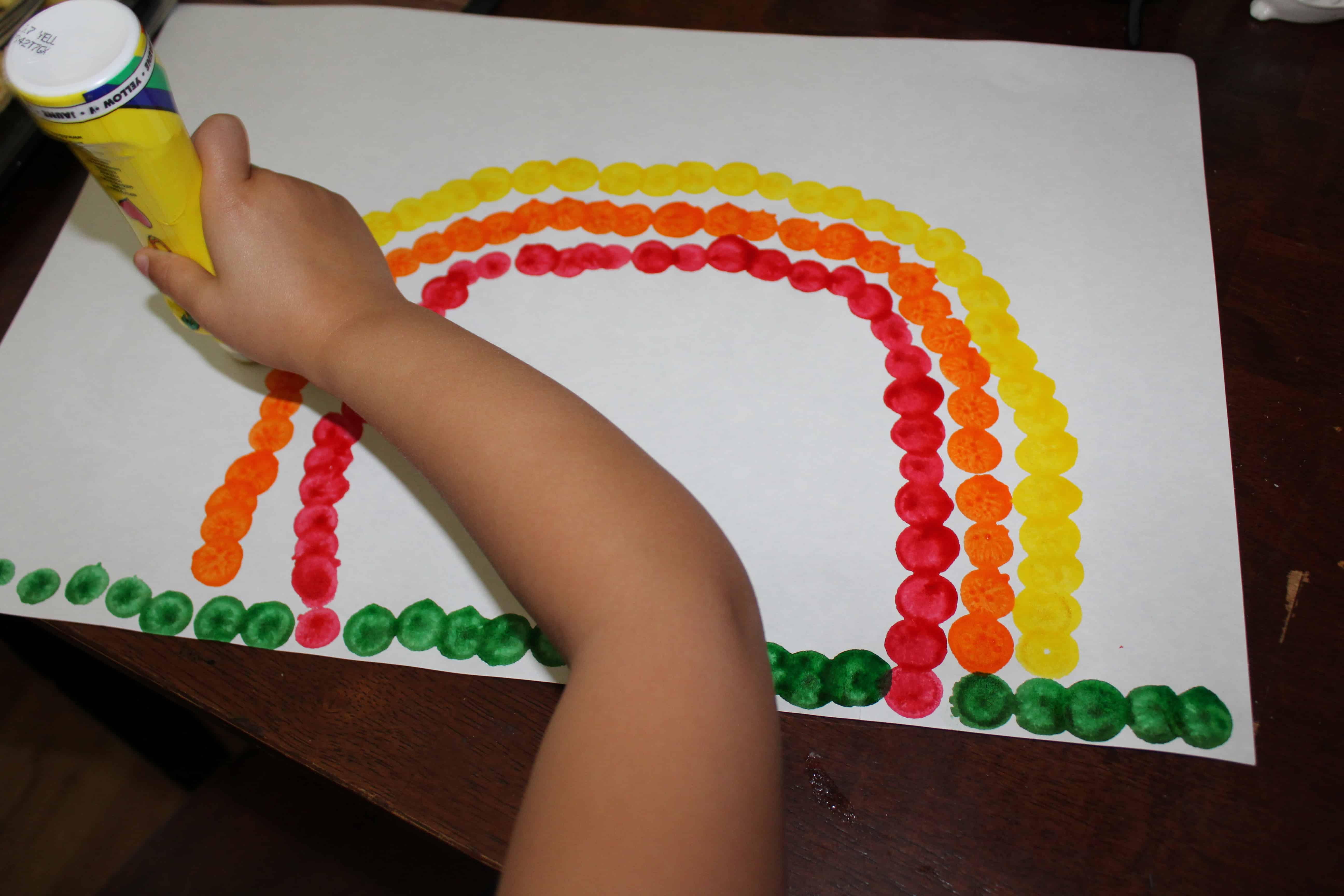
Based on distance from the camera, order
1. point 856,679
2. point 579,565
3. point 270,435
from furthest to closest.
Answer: point 270,435
point 856,679
point 579,565

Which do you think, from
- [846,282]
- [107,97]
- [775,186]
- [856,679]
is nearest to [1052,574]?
[856,679]

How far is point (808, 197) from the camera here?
0.62 metres

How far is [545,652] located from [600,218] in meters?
0.33

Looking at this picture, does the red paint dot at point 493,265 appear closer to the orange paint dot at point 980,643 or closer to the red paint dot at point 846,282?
the red paint dot at point 846,282

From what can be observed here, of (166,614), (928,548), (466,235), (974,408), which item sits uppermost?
(466,235)

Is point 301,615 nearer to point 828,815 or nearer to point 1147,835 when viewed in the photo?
point 828,815

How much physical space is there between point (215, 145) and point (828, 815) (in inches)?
19.9

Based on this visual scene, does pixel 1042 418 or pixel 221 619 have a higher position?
pixel 1042 418

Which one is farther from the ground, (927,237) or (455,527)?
(927,237)

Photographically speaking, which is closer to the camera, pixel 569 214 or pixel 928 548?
pixel 928 548

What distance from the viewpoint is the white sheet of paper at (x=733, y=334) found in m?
0.49

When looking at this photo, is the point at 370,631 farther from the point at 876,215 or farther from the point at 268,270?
the point at 876,215

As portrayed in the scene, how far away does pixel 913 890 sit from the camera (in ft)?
1.34

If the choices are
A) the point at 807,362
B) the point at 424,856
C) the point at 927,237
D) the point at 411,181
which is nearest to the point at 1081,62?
the point at 927,237
